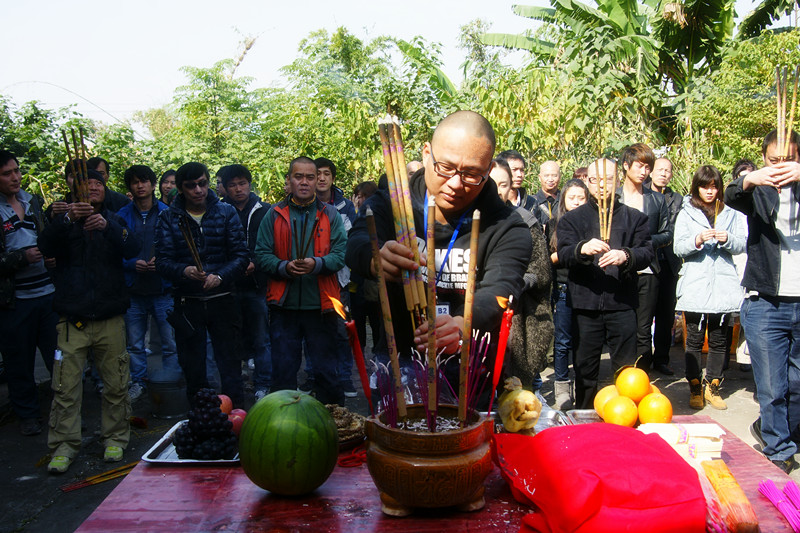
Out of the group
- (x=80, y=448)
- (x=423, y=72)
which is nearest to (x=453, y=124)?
(x=80, y=448)

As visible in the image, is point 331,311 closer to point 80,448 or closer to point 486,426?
point 80,448

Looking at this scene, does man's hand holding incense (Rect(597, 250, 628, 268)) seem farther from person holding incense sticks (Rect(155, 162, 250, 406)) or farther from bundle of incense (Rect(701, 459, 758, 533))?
person holding incense sticks (Rect(155, 162, 250, 406))

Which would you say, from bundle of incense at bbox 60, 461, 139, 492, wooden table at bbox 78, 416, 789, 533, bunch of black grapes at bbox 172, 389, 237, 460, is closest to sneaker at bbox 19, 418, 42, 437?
bundle of incense at bbox 60, 461, 139, 492

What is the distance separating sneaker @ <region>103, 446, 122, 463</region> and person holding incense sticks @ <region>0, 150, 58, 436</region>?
0.94m

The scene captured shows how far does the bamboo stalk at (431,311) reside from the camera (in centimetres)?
144

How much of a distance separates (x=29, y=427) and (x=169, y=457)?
3158mm

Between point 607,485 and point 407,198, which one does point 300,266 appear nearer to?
point 407,198

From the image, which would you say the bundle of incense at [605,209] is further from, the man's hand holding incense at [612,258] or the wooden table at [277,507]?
the wooden table at [277,507]

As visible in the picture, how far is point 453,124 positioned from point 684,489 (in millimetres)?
1229

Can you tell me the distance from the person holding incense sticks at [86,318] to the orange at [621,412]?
3150 millimetres

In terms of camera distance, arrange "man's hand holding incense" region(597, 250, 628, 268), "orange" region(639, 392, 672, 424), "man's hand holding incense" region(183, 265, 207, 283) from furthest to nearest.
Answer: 1. "man's hand holding incense" region(183, 265, 207, 283)
2. "man's hand holding incense" region(597, 250, 628, 268)
3. "orange" region(639, 392, 672, 424)

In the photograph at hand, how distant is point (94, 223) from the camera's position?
386 cm

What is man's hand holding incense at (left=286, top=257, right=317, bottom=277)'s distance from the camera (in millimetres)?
4266

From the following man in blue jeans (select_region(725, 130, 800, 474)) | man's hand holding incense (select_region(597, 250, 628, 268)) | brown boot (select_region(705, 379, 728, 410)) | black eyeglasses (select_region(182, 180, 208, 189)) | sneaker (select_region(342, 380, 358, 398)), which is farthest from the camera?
sneaker (select_region(342, 380, 358, 398))
